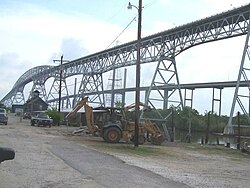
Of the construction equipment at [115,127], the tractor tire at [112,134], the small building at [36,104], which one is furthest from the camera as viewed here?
the small building at [36,104]

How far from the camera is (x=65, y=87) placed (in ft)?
370

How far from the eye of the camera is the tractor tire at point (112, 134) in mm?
33875

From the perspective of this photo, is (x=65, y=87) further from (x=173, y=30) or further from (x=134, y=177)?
(x=134, y=177)

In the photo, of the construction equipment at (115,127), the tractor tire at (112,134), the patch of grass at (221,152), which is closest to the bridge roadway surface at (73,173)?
the patch of grass at (221,152)

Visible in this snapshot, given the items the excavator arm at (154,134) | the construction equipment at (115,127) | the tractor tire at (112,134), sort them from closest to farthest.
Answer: the tractor tire at (112,134) → the construction equipment at (115,127) → the excavator arm at (154,134)

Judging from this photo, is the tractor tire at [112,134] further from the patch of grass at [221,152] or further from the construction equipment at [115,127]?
the patch of grass at [221,152]

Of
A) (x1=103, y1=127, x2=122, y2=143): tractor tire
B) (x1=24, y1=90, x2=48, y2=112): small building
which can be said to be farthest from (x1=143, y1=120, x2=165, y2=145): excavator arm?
(x1=24, y1=90, x2=48, y2=112): small building

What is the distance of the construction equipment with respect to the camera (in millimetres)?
34125

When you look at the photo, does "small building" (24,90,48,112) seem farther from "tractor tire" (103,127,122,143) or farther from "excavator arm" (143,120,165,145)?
"tractor tire" (103,127,122,143)

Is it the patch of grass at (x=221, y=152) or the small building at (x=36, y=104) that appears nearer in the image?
the patch of grass at (x=221, y=152)

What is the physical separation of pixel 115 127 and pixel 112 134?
58 centimetres

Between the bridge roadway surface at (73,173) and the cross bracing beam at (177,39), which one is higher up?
the cross bracing beam at (177,39)

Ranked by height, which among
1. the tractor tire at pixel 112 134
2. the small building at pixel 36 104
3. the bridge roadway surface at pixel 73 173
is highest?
the small building at pixel 36 104

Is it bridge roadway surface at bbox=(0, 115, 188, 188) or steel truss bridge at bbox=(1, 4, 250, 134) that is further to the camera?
steel truss bridge at bbox=(1, 4, 250, 134)
